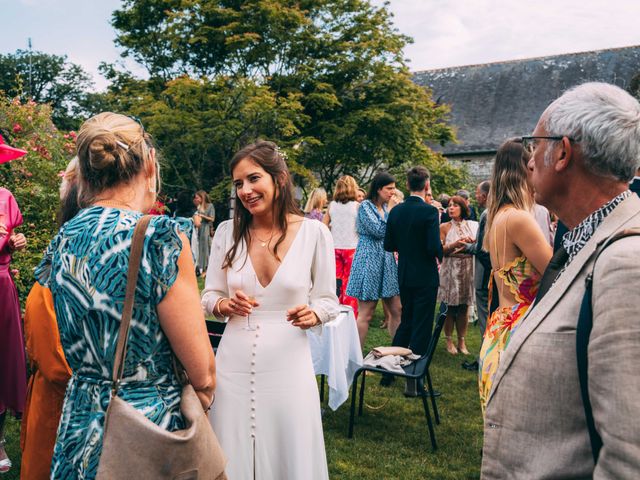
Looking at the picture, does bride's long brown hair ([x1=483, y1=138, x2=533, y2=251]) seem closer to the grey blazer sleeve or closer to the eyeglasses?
the eyeglasses

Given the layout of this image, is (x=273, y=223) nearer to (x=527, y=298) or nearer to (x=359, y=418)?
(x=527, y=298)

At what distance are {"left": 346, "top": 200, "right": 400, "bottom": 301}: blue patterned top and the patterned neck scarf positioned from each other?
5.99 m

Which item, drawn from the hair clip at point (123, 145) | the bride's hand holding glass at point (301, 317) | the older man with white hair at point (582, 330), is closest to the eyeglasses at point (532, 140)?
the older man with white hair at point (582, 330)

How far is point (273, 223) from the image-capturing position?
3129mm

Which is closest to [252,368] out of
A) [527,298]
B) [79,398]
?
[79,398]

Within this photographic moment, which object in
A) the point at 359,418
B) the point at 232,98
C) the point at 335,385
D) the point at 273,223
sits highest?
the point at 232,98

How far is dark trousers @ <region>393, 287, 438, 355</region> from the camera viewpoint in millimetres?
6391

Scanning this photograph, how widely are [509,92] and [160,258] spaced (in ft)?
131

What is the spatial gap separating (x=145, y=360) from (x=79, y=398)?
0.30 meters

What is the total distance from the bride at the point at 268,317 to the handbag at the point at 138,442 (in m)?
0.99

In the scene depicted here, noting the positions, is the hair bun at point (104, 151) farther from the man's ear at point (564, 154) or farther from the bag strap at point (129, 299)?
the man's ear at point (564, 154)

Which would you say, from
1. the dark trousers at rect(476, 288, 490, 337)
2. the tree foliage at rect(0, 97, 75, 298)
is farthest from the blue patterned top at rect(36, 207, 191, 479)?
the dark trousers at rect(476, 288, 490, 337)

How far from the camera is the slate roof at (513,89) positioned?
35719 mm

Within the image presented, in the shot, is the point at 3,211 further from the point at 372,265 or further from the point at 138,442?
the point at 372,265
